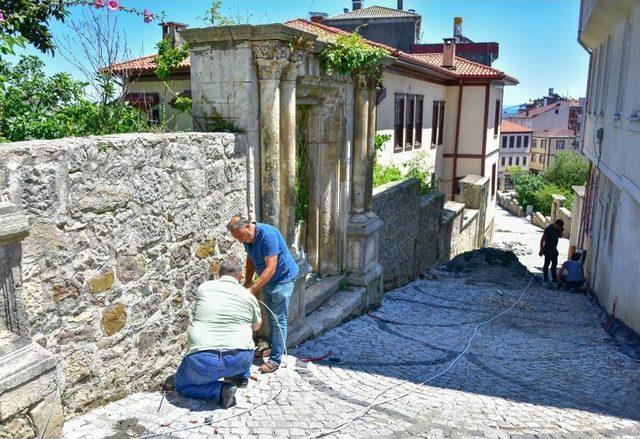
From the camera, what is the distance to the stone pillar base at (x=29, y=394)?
3045 mm

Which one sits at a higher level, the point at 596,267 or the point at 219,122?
the point at 219,122

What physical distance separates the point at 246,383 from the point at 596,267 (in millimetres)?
10227

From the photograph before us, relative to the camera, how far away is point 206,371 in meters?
4.16

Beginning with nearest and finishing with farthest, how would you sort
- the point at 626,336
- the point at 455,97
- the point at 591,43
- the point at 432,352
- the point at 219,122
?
the point at 219,122
the point at 432,352
the point at 626,336
the point at 591,43
the point at 455,97

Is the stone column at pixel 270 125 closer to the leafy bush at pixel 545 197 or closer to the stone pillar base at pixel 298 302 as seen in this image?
the stone pillar base at pixel 298 302

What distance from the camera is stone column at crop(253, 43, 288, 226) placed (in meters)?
5.02

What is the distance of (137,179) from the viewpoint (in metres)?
4.01

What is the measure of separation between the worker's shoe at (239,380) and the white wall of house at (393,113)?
9.22 meters

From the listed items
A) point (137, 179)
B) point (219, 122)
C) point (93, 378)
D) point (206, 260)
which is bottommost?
point (93, 378)

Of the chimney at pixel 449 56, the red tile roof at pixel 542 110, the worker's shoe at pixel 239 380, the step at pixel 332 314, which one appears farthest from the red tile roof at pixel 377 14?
the red tile roof at pixel 542 110

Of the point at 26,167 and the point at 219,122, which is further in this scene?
the point at 219,122

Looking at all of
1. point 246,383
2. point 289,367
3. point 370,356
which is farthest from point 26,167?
point 370,356

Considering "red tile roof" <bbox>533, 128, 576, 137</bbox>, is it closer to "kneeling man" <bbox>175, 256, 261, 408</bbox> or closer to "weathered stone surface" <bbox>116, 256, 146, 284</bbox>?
"kneeling man" <bbox>175, 256, 261, 408</bbox>

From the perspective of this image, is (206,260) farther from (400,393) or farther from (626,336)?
(626,336)
